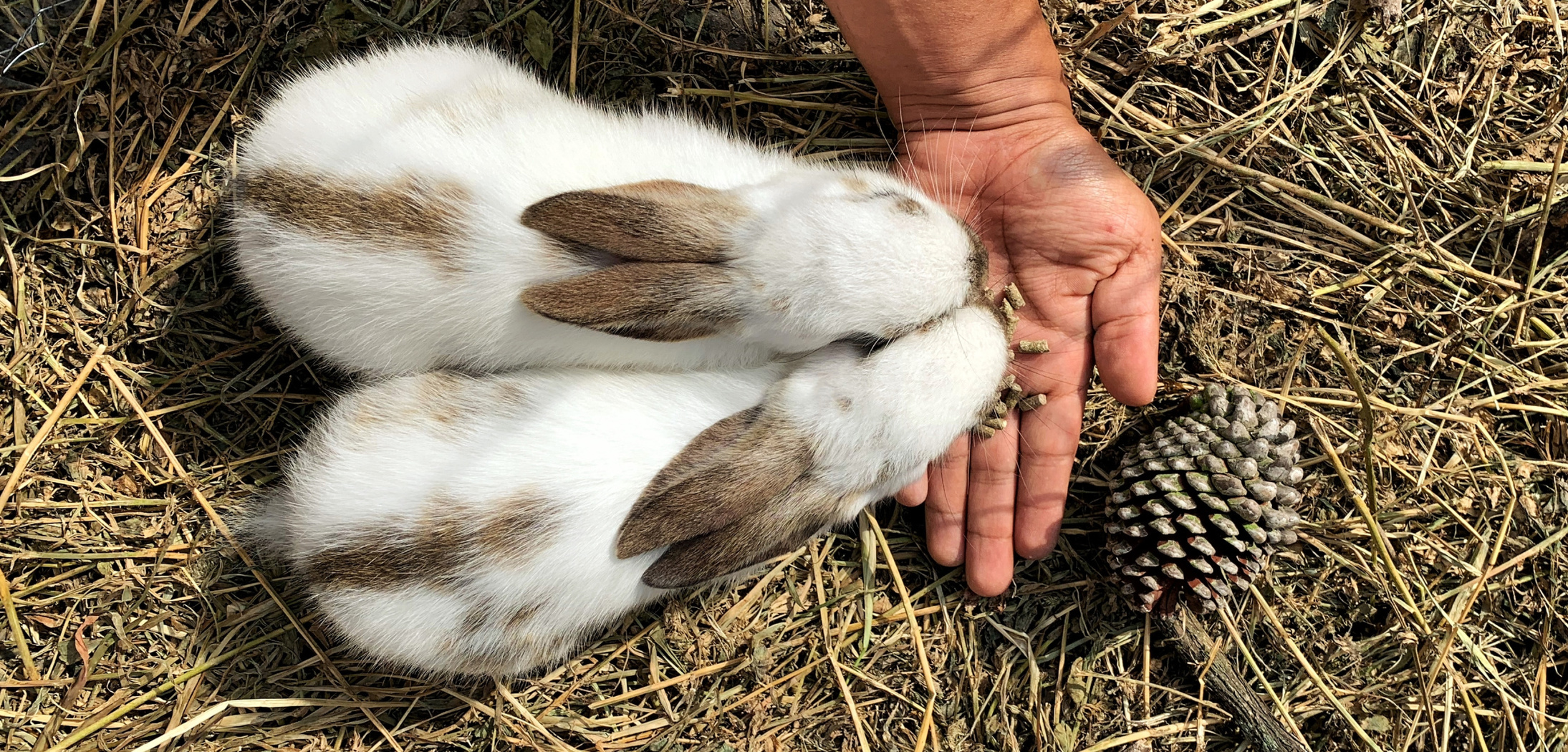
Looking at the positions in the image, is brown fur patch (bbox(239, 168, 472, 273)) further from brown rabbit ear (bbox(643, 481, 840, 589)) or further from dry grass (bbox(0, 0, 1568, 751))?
brown rabbit ear (bbox(643, 481, 840, 589))

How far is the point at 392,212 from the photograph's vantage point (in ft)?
8.59

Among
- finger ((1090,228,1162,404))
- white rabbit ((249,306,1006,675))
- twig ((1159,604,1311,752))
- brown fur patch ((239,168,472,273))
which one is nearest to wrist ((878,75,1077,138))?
finger ((1090,228,1162,404))

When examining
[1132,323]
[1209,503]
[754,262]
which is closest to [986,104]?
[1132,323]

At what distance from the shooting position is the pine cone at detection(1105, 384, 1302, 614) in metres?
2.93

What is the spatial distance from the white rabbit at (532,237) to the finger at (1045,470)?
710mm

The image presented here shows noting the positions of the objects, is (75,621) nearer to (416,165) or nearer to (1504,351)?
(416,165)

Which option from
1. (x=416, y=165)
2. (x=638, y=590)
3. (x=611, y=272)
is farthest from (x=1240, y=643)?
(x=416, y=165)

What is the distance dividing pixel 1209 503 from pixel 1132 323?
24.5 inches

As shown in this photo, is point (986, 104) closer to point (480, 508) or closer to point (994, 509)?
point (994, 509)

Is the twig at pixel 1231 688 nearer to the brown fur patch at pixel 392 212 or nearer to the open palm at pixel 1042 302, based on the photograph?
the open palm at pixel 1042 302

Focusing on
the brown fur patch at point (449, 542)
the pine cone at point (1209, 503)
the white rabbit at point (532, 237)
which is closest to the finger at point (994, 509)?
the pine cone at point (1209, 503)

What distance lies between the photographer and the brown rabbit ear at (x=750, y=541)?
2598mm

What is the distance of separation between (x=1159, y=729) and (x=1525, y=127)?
2.54 meters

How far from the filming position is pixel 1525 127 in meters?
3.34
